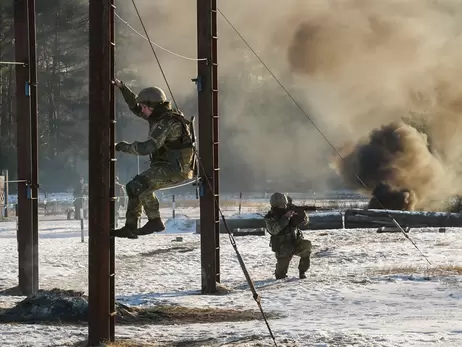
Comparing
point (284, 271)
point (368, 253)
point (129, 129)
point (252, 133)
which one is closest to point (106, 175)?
point (284, 271)

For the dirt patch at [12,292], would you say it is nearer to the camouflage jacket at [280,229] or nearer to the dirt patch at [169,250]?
the camouflage jacket at [280,229]

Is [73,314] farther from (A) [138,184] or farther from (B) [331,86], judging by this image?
(B) [331,86]

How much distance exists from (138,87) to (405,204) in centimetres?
2352

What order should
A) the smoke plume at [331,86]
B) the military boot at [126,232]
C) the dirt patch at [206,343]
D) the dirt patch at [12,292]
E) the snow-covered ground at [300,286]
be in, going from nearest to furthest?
1. the dirt patch at [206,343]
2. the snow-covered ground at [300,286]
3. the military boot at [126,232]
4. the dirt patch at [12,292]
5. the smoke plume at [331,86]

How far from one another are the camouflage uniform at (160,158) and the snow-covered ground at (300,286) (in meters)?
1.40

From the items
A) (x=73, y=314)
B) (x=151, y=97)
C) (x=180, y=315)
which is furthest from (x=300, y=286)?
(x=151, y=97)

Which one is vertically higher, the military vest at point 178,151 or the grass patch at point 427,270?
the military vest at point 178,151

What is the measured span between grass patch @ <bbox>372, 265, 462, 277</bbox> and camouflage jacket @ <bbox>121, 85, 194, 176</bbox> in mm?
6435

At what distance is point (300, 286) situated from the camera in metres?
13.5

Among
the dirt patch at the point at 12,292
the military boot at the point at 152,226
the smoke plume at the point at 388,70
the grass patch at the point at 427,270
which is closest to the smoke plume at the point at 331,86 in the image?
the smoke plume at the point at 388,70

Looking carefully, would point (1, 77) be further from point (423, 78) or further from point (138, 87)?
point (423, 78)

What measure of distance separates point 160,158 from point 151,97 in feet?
2.29

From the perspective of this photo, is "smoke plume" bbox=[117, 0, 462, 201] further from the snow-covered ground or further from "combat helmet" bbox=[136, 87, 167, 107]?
"combat helmet" bbox=[136, 87, 167, 107]

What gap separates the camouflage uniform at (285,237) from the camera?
15.2 m
